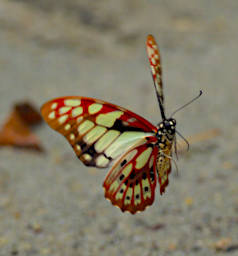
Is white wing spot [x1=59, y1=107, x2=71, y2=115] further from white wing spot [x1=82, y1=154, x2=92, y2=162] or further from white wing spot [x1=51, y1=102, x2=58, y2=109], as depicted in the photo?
white wing spot [x1=82, y1=154, x2=92, y2=162]

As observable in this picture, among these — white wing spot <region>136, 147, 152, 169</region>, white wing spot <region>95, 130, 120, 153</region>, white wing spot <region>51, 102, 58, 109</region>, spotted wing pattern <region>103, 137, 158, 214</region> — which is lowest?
spotted wing pattern <region>103, 137, 158, 214</region>

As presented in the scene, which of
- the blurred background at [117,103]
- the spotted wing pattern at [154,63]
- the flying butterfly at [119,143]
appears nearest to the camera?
the spotted wing pattern at [154,63]

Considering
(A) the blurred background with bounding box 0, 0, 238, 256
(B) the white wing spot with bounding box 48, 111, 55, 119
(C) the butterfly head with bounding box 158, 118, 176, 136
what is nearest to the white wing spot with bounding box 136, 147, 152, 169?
(C) the butterfly head with bounding box 158, 118, 176, 136

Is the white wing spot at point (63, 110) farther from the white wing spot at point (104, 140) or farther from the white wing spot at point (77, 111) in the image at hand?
the white wing spot at point (104, 140)

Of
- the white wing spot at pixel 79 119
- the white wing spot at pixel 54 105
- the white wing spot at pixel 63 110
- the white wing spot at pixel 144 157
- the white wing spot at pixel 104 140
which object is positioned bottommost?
the white wing spot at pixel 144 157

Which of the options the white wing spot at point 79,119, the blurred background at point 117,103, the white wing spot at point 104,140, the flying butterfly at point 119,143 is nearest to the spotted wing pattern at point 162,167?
the flying butterfly at point 119,143

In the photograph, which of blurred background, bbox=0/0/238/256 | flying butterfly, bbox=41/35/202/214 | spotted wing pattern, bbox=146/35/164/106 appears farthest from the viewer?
blurred background, bbox=0/0/238/256

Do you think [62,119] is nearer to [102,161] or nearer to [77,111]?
[77,111]

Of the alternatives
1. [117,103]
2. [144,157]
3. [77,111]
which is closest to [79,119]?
[77,111]

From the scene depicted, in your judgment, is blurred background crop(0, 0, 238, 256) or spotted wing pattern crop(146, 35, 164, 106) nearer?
spotted wing pattern crop(146, 35, 164, 106)
